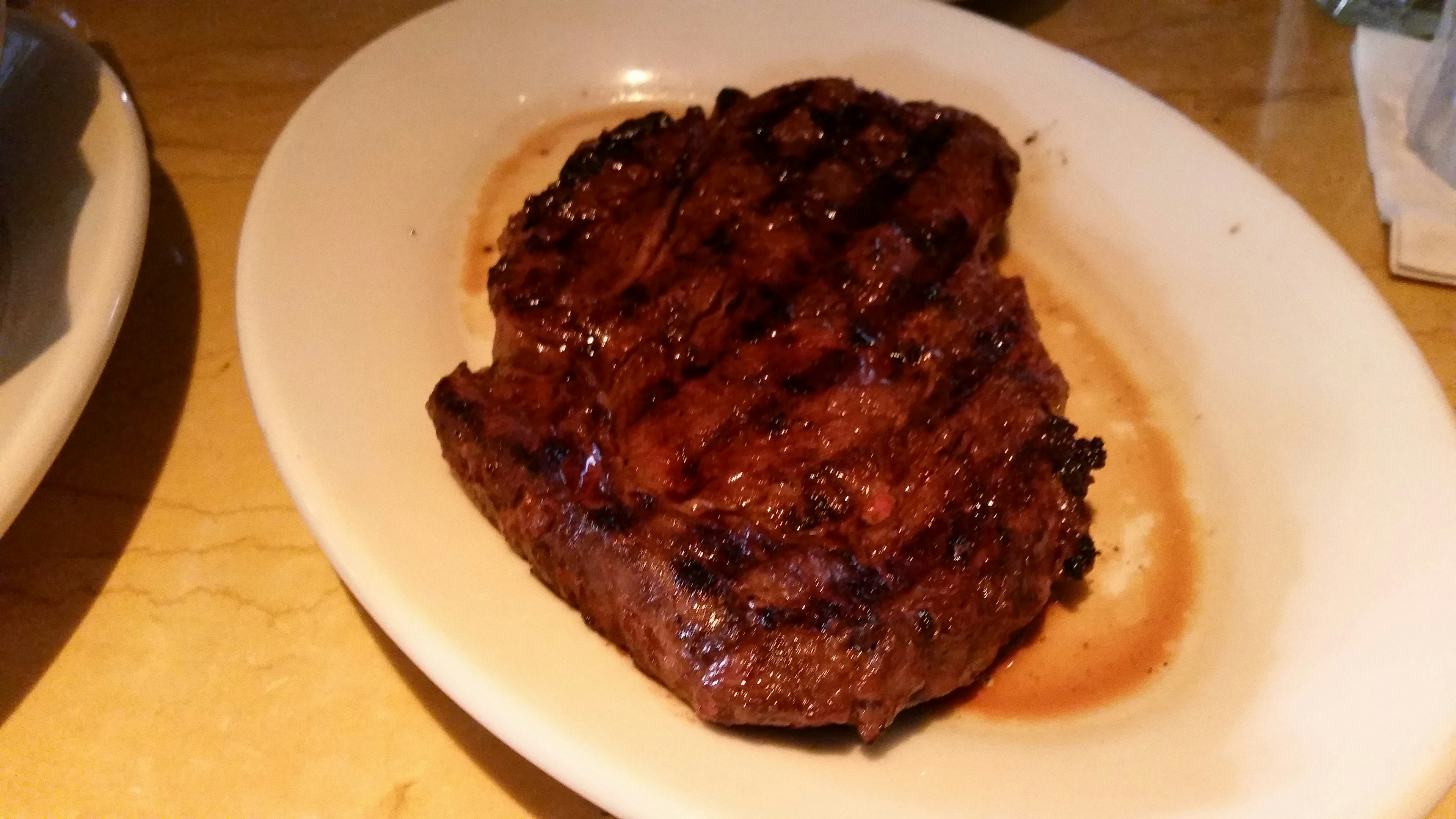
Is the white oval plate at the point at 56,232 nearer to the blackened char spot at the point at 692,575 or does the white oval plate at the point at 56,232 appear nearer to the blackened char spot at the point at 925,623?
the blackened char spot at the point at 692,575

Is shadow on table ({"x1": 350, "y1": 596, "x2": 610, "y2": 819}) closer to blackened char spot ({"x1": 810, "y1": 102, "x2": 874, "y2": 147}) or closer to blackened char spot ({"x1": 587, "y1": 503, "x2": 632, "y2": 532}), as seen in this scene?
blackened char spot ({"x1": 587, "y1": 503, "x2": 632, "y2": 532})

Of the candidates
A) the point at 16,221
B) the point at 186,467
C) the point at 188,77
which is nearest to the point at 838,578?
the point at 186,467

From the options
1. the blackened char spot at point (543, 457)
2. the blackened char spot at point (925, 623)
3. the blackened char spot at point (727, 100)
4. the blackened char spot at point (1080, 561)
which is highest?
the blackened char spot at point (727, 100)

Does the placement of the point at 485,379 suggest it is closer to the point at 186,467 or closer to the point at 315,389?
the point at 315,389

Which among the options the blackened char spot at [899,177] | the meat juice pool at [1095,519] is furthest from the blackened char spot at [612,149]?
the blackened char spot at [899,177]

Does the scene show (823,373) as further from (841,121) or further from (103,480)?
(103,480)

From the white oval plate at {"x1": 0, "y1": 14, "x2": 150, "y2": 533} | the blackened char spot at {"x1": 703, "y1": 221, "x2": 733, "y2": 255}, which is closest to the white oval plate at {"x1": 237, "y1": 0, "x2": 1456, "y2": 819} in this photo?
the white oval plate at {"x1": 0, "y1": 14, "x2": 150, "y2": 533}

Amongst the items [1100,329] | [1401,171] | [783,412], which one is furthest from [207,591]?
[1401,171]
